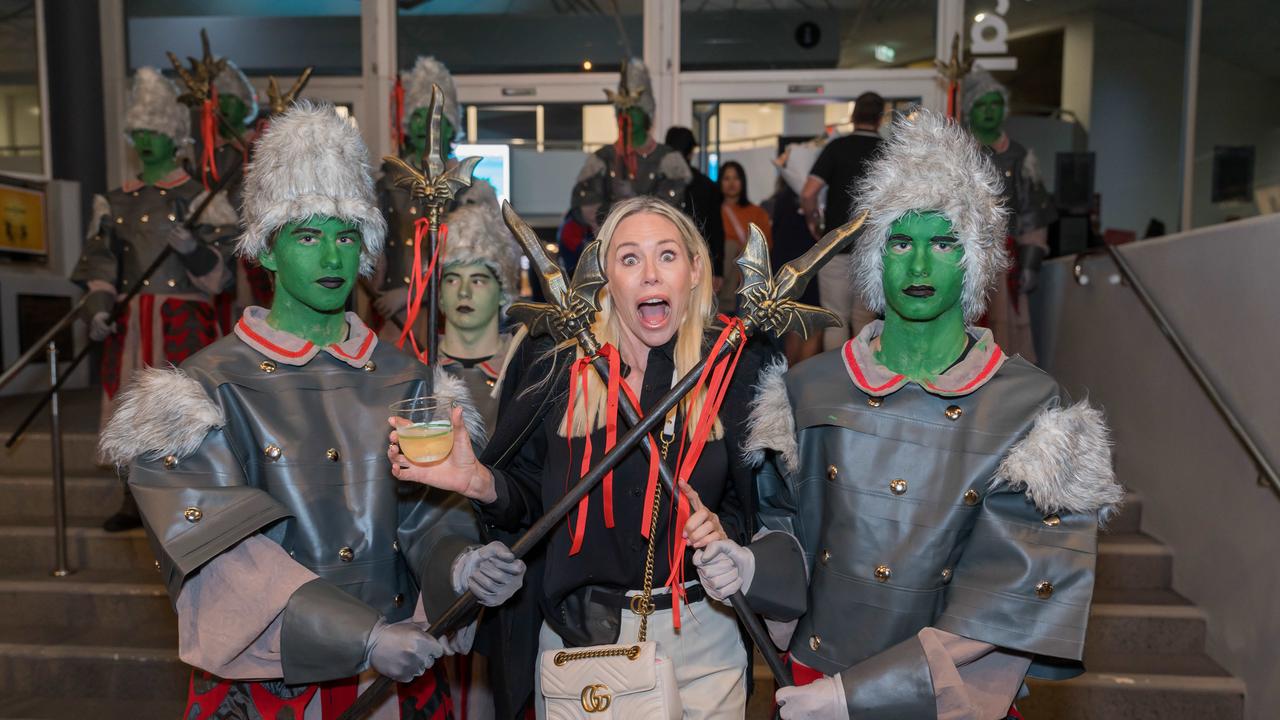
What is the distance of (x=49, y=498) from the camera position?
4637 mm

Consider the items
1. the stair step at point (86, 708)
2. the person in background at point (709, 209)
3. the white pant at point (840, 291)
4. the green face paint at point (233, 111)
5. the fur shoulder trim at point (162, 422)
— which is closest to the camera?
the fur shoulder trim at point (162, 422)

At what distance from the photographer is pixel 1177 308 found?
161 inches

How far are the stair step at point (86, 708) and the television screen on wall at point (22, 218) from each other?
3.88 metres

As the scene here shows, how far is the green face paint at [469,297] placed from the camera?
3379mm

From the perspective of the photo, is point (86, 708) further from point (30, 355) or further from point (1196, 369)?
point (1196, 369)

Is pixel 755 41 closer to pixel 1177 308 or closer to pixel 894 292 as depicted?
pixel 1177 308

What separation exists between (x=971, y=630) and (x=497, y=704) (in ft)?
3.73

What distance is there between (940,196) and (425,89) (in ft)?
12.5

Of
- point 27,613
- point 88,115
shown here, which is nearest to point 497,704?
point 27,613

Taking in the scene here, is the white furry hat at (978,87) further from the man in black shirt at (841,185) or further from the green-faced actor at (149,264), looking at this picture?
the green-faced actor at (149,264)

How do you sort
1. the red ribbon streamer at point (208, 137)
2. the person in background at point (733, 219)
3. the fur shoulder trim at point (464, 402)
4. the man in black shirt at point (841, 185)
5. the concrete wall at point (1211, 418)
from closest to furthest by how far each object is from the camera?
the fur shoulder trim at point (464, 402) → the concrete wall at point (1211, 418) → the red ribbon streamer at point (208, 137) → the man in black shirt at point (841, 185) → the person in background at point (733, 219)

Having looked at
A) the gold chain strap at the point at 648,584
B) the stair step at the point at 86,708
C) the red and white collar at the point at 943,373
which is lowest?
the stair step at the point at 86,708

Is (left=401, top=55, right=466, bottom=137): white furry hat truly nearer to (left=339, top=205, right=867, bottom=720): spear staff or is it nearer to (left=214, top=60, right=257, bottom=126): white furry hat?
(left=214, top=60, right=257, bottom=126): white furry hat

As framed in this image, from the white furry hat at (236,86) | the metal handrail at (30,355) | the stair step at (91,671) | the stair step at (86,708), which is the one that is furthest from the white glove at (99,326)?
A: the white furry hat at (236,86)
